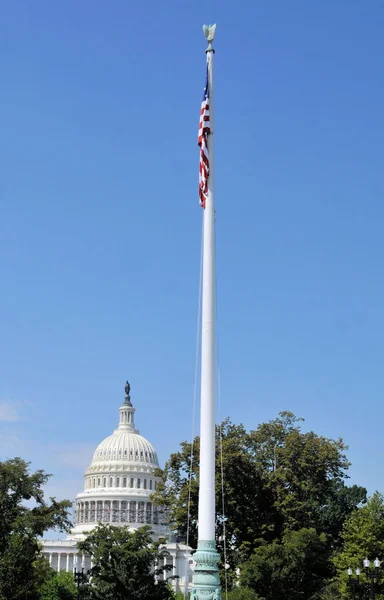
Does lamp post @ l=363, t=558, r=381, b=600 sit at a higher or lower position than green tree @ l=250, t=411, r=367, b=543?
lower

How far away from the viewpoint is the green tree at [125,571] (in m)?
52.7

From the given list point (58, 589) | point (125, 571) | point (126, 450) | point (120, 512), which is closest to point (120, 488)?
point (120, 512)

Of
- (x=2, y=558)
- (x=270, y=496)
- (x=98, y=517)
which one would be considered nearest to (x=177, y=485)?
(x=270, y=496)

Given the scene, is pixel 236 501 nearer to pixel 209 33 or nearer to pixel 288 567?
pixel 288 567

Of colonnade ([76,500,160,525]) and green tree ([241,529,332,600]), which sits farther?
colonnade ([76,500,160,525])

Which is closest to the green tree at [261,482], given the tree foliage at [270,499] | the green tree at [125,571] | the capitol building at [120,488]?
the tree foliage at [270,499]

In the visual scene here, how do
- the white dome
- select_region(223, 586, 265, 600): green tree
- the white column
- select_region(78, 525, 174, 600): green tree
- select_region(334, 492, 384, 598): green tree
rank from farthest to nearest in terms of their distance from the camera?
the white dome < select_region(334, 492, 384, 598): green tree < select_region(223, 586, 265, 600): green tree < select_region(78, 525, 174, 600): green tree < the white column

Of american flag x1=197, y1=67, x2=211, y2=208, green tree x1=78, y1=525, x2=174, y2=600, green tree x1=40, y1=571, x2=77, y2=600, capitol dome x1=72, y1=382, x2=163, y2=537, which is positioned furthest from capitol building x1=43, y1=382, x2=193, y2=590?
american flag x1=197, y1=67, x2=211, y2=208

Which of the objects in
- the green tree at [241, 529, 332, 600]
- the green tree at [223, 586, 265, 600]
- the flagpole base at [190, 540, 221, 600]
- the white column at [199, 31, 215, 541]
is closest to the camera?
the flagpole base at [190, 540, 221, 600]

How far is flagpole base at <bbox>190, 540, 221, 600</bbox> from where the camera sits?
30547mm

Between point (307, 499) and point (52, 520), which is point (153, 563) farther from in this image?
point (307, 499)

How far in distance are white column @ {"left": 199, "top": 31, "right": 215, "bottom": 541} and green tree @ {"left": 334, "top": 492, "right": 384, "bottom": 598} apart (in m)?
26.0

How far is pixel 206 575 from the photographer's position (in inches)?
1227

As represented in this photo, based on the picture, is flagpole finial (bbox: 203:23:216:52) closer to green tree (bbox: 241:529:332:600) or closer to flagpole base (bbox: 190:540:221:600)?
flagpole base (bbox: 190:540:221:600)
